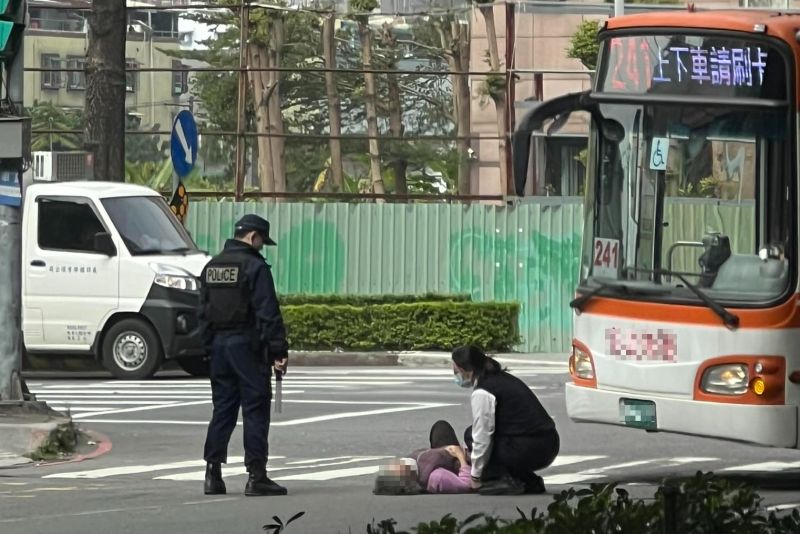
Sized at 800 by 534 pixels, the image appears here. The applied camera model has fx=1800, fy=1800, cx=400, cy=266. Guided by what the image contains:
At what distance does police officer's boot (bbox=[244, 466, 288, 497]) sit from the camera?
11.5 metres

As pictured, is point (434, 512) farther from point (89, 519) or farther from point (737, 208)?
point (737, 208)

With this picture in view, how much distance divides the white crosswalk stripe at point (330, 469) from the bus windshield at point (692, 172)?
61.6 inches

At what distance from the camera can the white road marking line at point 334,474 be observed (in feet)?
42.0

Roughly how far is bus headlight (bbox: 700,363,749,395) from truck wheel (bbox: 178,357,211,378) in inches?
439

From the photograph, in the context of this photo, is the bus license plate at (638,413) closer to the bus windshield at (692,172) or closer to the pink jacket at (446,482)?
the bus windshield at (692,172)

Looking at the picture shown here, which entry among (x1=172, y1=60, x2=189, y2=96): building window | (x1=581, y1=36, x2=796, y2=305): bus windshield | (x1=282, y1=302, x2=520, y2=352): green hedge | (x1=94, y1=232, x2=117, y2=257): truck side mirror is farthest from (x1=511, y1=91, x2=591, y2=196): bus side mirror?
(x1=172, y1=60, x2=189, y2=96): building window

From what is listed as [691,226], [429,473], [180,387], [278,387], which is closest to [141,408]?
[180,387]

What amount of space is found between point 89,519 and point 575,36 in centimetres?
2193

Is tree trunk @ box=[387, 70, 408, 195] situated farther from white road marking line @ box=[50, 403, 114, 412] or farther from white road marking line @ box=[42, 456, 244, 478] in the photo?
white road marking line @ box=[42, 456, 244, 478]

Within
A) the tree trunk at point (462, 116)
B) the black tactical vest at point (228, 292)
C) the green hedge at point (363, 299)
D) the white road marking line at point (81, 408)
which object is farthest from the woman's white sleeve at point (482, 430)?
the tree trunk at point (462, 116)

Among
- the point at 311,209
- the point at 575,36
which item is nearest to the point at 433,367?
the point at 311,209

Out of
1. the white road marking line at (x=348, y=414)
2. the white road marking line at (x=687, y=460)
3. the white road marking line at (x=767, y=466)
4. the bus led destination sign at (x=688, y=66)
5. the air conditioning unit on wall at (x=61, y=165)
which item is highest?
the bus led destination sign at (x=688, y=66)

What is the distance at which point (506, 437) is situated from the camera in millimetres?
11820

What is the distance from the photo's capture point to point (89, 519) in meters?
10.3
